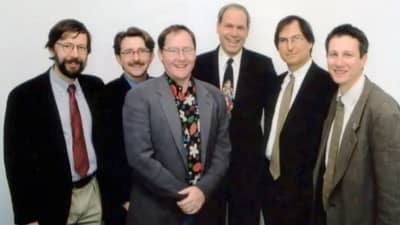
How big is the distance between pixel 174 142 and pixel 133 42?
827 mm

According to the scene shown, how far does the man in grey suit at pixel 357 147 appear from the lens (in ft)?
7.52

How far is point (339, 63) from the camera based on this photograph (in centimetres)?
250

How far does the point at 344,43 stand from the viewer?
8.23ft

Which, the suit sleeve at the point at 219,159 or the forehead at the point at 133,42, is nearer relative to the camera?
the suit sleeve at the point at 219,159

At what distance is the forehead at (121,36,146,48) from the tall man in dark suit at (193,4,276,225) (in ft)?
1.56

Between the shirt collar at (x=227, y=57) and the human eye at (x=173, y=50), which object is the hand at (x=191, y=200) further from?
the shirt collar at (x=227, y=57)

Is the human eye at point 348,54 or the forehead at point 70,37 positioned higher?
the forehead at point 70,37

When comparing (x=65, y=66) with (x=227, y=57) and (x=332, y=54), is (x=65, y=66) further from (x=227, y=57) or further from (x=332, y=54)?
(x=332, y=54)

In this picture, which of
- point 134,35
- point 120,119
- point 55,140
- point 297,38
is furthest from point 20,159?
point 297,38

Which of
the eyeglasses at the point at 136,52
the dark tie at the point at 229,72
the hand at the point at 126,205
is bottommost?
the hand at the point at 126,205

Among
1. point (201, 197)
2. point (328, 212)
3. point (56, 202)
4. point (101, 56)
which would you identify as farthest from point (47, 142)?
point (328, 212)

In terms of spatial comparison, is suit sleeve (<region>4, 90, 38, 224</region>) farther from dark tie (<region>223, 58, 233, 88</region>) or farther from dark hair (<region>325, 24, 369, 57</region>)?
dark hair (<region>325, 24, 369, 57</region>)

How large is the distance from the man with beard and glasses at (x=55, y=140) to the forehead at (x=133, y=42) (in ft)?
0.82

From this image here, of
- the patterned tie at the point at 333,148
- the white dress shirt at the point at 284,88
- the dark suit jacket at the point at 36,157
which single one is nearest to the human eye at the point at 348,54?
the patterned tie at the point at 333,148
